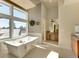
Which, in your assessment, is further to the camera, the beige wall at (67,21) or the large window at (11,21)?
the beige wall at (67,21)

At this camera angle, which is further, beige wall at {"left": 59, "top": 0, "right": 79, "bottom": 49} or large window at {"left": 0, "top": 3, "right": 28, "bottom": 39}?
beige wall at {"left": 59, "top": 0, "right": 79, "bottom": 49}

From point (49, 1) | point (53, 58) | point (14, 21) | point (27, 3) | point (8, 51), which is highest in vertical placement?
point (49, 1)

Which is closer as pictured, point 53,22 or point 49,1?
point 49,1

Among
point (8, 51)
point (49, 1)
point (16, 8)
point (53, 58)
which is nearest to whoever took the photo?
point (53, 58)

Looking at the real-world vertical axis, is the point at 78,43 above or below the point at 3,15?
below

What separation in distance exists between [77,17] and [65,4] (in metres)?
0.78

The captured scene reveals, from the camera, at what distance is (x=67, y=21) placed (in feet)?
19.0

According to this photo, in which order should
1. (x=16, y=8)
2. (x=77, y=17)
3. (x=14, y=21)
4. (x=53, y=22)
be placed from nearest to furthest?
(x=16, y=8) < (x=14, y=21) < (x=77, y=17) < (x=53, y=22)

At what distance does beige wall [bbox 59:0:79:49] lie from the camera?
5.66 m

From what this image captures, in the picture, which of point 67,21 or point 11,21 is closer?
point 11,21

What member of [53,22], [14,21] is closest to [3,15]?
[14,21]

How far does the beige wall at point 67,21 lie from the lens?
5660 mm

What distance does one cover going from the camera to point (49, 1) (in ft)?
19.7

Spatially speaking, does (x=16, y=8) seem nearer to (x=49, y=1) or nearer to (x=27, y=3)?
(x=27, y=3)
